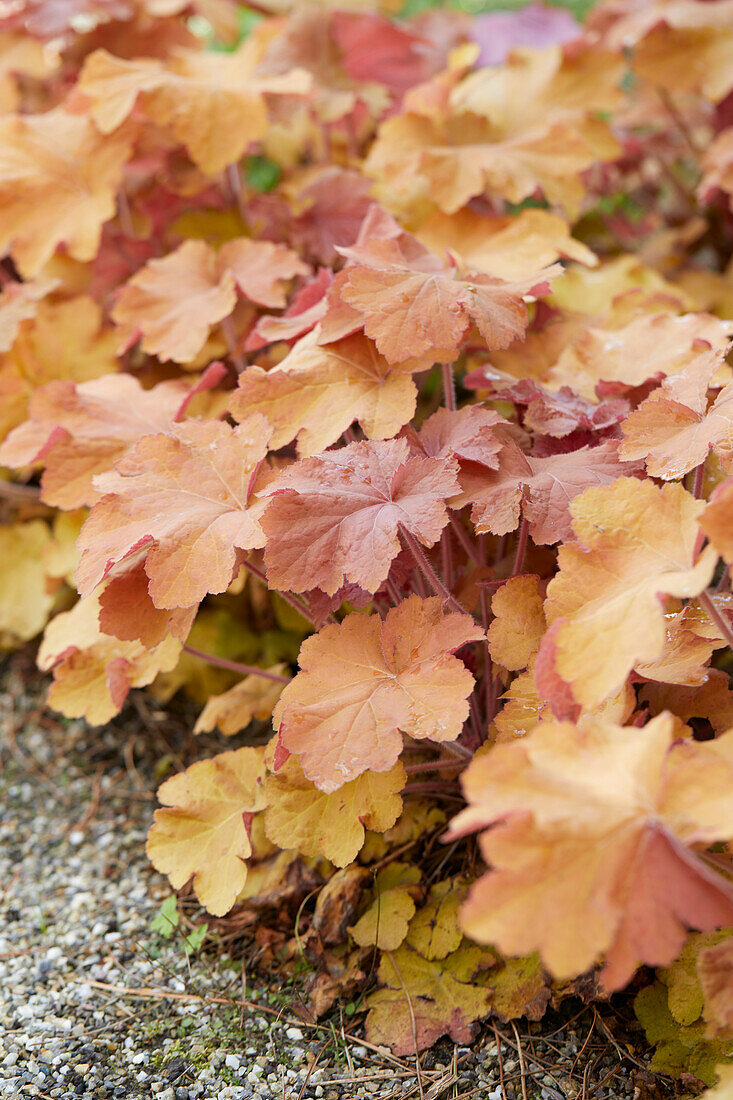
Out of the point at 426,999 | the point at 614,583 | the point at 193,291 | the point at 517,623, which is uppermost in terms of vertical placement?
the point at 193,291

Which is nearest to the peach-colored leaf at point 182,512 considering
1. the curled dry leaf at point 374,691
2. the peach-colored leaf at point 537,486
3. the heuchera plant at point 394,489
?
the heuchera plant at point 394,489

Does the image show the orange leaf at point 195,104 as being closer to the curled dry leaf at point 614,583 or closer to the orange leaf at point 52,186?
the orange leaf at point 52,186

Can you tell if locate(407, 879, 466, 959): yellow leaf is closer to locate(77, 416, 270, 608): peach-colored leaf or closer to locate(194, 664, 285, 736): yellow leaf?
locate(194, 664, 285, 736): yellow leaf

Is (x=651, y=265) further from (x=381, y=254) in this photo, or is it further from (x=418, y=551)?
(x=418, y=551)

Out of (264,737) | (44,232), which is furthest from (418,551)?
(44,232)

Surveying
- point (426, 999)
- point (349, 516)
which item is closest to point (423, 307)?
point (349, 516)

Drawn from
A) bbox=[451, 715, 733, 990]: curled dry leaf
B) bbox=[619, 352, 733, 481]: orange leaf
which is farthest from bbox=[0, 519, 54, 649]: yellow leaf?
bbox=[451, 715, 733, 990]: curled dry leaf

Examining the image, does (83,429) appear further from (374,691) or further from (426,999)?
(426,999)
